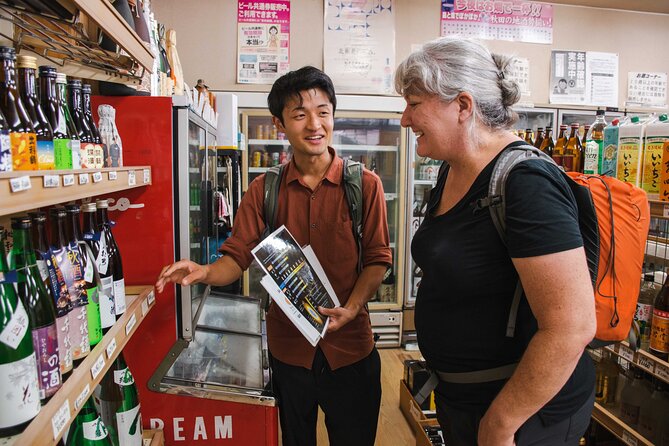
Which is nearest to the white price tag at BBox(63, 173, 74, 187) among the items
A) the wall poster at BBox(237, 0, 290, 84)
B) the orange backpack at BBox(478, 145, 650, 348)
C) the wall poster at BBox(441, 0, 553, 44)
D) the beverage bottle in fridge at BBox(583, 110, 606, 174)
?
the orange backpack at BBox(478, 145, 650, 348)

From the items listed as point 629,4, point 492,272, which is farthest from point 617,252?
point 629,4

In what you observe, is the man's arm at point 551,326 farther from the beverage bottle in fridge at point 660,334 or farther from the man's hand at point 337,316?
the beverage bottle in fridge at point 660,334

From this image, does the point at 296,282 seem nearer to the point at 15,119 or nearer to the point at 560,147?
the point at 15,119

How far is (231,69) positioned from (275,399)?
3.43 m

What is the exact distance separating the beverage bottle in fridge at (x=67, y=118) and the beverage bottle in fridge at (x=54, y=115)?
0.01 m

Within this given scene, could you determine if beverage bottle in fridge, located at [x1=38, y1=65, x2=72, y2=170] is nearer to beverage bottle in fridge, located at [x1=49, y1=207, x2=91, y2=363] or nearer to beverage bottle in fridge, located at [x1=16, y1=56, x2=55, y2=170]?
beverage bottle in fridge, located at [x1=16, y1=56, x2=55, y2=170]

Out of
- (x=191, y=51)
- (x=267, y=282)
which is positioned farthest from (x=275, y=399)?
(x=191, y=51)

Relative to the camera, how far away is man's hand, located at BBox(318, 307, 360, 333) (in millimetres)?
1674

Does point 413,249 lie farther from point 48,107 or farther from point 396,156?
point 396,156

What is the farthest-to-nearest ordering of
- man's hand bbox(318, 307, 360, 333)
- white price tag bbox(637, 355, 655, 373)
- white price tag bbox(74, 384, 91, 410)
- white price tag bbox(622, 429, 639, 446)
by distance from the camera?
white price tag bbox(622, 429, 639, 446) < white price tag bbox(637, 355, 655, 373) < man's hand bbox(318, 307, 360, 333) < white price tag bbox(74, 384, 91, 410)

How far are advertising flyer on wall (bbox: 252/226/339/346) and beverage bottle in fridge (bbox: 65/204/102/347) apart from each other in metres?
0.45

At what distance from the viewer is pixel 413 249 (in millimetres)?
1425

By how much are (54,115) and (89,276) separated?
0.41m

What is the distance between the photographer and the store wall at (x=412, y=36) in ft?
13.9
